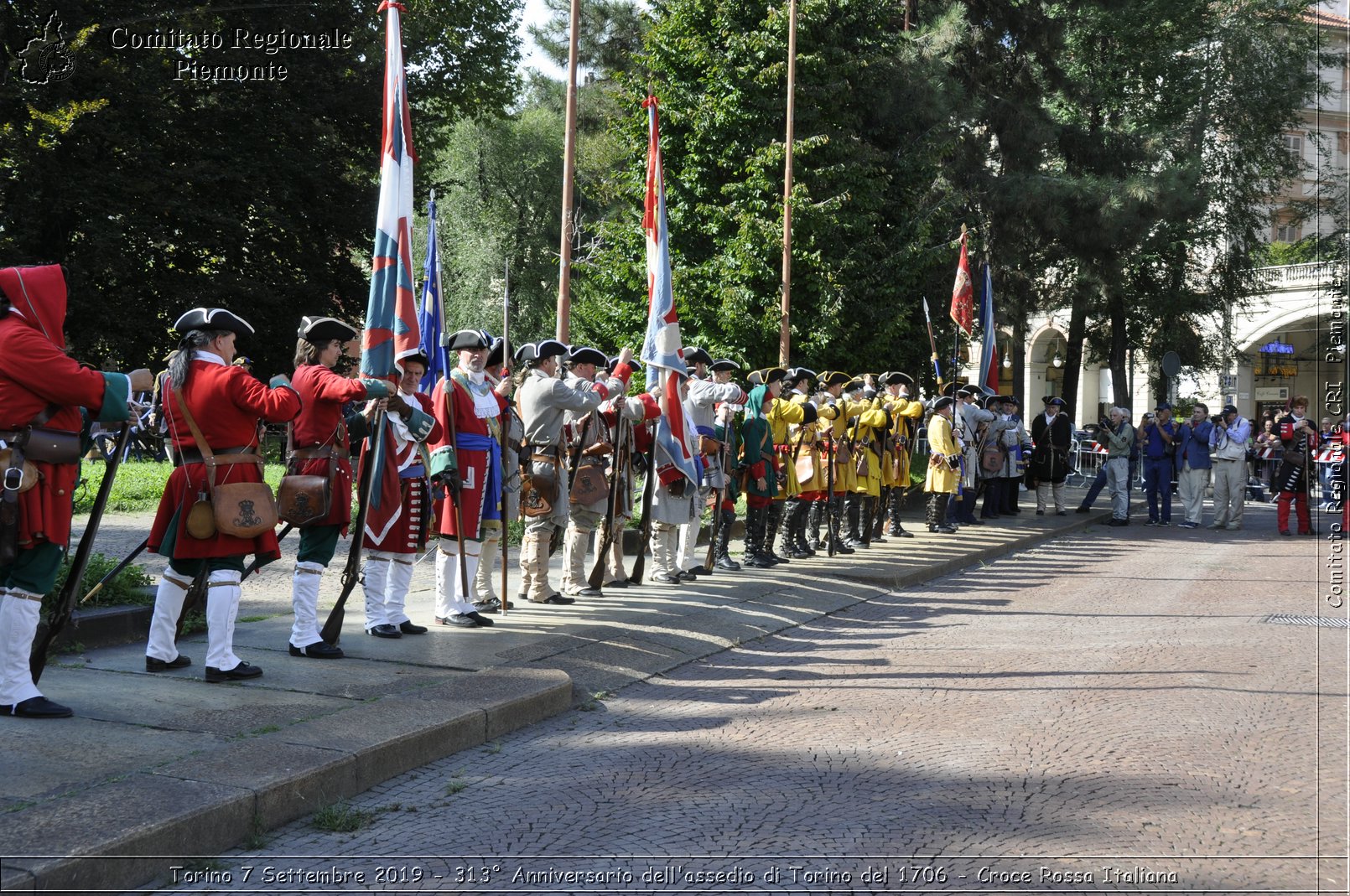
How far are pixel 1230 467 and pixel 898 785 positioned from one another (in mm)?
17878

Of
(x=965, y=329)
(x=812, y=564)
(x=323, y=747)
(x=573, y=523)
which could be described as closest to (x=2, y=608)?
(x=323, y=747)

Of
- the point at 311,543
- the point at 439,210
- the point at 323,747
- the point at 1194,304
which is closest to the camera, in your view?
the point at 323,747

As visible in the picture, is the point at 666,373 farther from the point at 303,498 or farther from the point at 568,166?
the point at 303,498

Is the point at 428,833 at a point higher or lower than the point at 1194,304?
lower

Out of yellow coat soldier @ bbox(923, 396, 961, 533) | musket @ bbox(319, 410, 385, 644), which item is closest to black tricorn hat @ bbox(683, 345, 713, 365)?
musket @ bbox(319, 410, 385, 644)

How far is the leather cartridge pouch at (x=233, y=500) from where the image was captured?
21.6 feet

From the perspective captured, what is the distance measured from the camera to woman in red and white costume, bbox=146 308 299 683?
→ 6609 mm

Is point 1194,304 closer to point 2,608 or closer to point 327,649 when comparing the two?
point 327,649

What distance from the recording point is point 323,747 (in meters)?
5.45

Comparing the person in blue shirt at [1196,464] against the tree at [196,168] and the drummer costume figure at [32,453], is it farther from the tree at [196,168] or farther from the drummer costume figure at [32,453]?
the drummer costume figure at [32,453]

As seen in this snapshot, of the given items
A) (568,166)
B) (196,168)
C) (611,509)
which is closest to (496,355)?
(611,509)

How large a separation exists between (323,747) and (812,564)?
29.5ft

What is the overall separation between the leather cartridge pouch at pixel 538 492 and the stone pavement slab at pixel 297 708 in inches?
32.4

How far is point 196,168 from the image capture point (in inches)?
918
